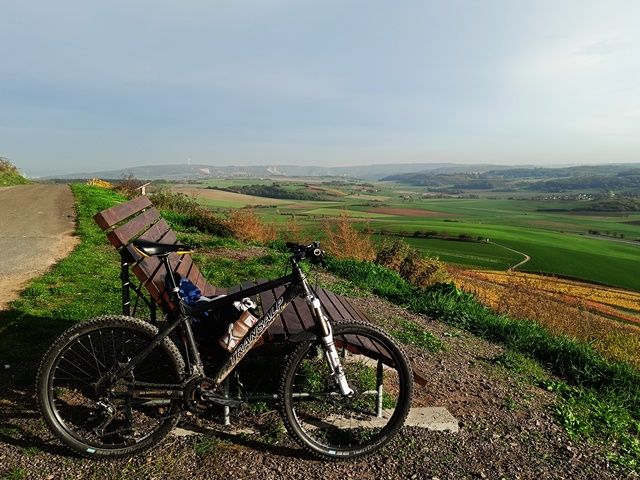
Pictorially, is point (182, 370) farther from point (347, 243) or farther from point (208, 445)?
point (347, 243)

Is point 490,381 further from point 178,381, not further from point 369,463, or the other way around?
point 178,381

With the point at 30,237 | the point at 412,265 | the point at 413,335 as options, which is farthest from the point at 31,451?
the point at 412,265

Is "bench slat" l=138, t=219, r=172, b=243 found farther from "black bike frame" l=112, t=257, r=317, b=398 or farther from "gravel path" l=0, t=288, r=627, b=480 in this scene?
"gravel path" l=0, t=288, r=627, b=480

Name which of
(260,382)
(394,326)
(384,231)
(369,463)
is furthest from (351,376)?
(384,231)

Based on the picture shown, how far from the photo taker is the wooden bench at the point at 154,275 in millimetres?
A: 3371

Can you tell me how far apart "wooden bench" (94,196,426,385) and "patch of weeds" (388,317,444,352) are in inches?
61.9

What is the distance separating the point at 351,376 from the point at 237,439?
1364 mm

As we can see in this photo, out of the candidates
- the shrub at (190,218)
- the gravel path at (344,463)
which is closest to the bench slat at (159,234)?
the gravel path at (344,463)

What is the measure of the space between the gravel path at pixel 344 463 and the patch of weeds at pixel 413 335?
58.2 inches

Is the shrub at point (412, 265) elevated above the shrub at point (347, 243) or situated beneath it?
situated beneath

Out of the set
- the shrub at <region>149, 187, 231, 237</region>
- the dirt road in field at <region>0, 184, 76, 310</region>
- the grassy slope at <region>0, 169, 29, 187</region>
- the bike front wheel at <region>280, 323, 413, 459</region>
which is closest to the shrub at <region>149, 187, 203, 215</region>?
the shrub at <region>149, 187, 231, 237</region>

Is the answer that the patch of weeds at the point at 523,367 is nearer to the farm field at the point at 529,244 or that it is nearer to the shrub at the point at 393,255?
the shrub at the point at 393,255

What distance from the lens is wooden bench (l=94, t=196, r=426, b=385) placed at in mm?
3371

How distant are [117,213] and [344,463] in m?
2.69
